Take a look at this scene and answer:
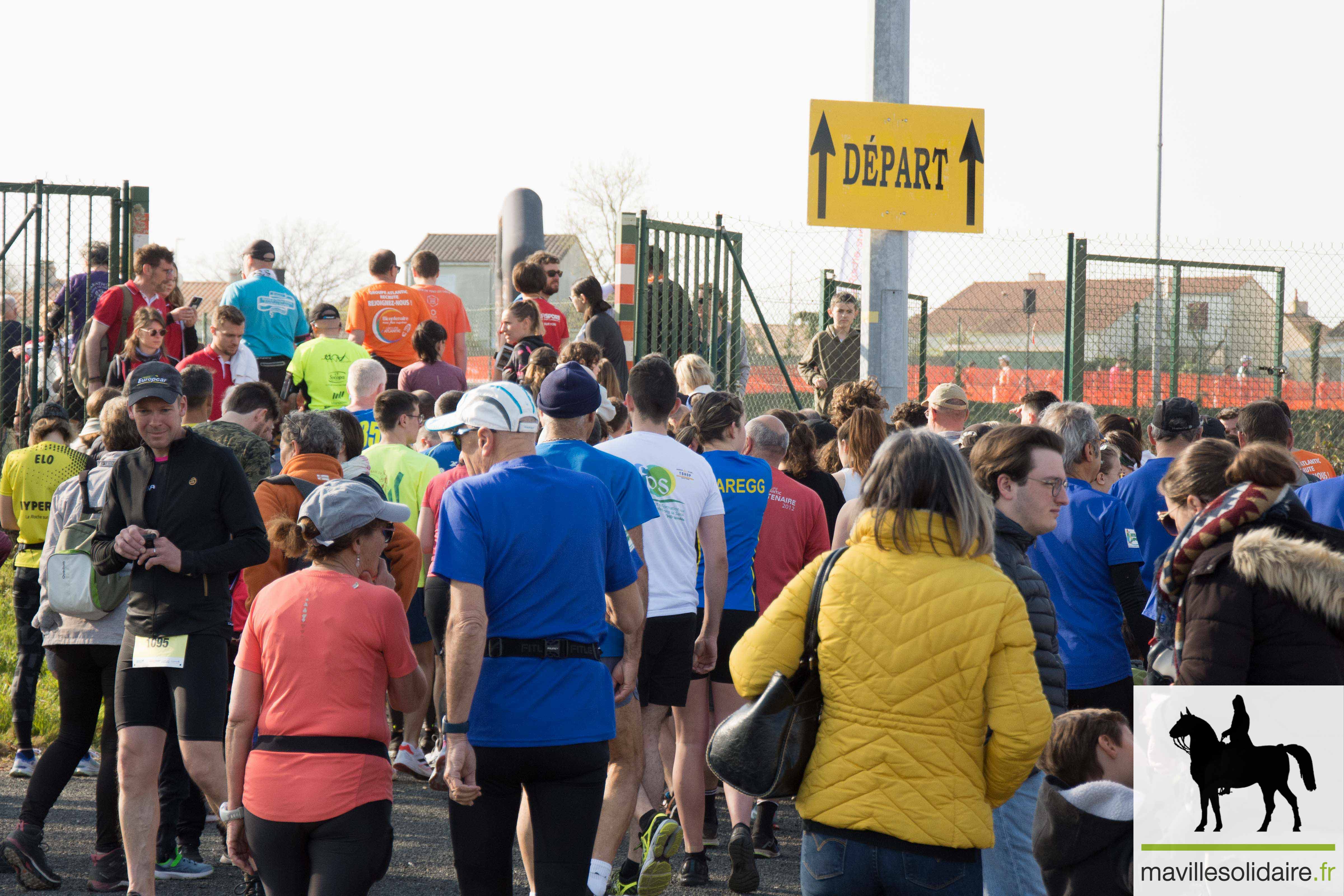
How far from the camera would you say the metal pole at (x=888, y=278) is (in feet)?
25.5

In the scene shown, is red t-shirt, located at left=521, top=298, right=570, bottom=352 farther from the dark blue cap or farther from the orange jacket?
the dark blue cap

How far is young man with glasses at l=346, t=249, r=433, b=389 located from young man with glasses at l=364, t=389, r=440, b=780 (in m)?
3.22

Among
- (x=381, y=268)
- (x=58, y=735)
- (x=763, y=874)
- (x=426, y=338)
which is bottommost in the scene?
(x=763, y=874)

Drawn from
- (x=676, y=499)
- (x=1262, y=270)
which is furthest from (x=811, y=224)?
(x=1262, y=270)

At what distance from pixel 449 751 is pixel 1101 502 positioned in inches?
105

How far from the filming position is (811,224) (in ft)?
25.7

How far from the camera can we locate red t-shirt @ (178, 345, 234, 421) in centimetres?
912

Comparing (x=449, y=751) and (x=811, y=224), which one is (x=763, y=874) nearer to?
(x=449, y=751)

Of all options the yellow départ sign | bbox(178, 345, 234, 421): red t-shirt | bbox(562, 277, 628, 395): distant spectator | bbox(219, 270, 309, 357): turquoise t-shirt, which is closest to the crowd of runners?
the yellow départ sign

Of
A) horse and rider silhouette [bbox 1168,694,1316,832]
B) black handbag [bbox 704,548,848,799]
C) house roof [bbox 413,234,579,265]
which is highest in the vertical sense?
A: house roof [bbox 413,234,579,265]

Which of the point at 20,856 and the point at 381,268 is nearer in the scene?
the point at 20,856

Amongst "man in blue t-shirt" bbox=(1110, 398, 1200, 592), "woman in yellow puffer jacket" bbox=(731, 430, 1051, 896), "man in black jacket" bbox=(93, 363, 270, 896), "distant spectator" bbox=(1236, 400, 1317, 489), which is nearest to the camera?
"woman in yellow puffer jacket" bbox=(731, 430, 1051, 896)

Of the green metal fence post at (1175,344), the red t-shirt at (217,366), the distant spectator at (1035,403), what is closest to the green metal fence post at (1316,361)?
the green metal fence post at (1175,344)

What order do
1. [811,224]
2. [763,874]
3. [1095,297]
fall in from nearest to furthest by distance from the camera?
1. [763,874]
2. [811,224]
3. [1095,297]
